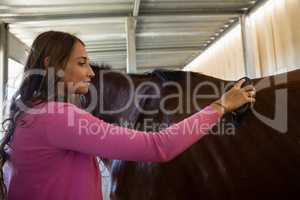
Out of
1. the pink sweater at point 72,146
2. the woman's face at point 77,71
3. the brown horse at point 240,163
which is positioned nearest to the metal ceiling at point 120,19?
the brown horse at point 240,163

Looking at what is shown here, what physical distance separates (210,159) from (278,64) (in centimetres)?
235

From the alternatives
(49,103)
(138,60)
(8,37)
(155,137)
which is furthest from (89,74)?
(138,60)

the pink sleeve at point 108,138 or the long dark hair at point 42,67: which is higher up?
the long dark hair at point 42,67

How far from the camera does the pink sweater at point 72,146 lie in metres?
0.89

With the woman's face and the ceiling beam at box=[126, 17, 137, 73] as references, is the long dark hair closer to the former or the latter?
the woman's face

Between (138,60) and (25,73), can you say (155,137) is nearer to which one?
(25,73)

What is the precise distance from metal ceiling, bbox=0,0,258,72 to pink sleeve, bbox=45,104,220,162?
93.3 inches

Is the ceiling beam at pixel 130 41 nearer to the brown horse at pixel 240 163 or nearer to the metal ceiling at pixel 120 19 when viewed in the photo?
the metal ceiling at pixel 120 19

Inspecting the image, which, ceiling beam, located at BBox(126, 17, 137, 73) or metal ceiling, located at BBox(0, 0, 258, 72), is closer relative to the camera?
metal ceiling, located at BBox(0, 0, 258, 72)

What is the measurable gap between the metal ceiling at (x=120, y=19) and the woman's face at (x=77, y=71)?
2.22 m

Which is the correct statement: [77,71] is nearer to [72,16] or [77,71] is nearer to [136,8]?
[136,8]

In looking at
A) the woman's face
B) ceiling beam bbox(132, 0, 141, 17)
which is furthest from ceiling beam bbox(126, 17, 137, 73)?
the woman's face

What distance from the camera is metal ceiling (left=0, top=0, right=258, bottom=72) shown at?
3.65m

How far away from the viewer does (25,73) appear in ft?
3.34
